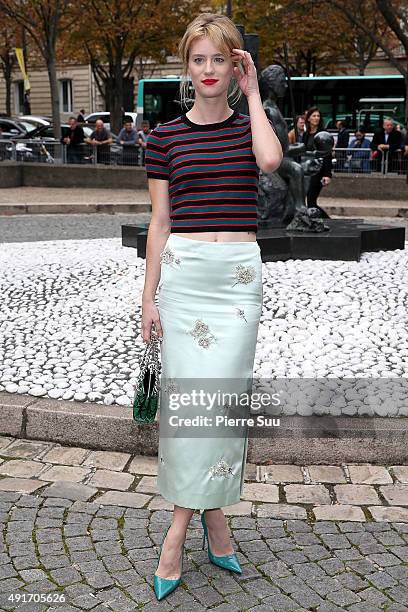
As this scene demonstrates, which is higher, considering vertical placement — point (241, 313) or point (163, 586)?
point (241, 313)

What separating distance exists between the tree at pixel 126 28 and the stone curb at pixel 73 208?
16.3 m

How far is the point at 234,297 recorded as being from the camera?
3234mm

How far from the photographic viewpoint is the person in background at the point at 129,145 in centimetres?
2159

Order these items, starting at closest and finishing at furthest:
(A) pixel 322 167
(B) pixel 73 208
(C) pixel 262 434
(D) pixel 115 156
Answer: (C) pixel 262 434 → (A) pixel 322 167 → (B) pixel 73 208 → (D) pixel 115 156

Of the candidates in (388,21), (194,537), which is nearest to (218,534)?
(194,537)

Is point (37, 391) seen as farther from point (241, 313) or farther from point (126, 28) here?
point (126, 28)

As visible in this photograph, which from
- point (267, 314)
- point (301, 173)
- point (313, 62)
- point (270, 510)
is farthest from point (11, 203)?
point (313, 62)

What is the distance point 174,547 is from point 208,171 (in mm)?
1401

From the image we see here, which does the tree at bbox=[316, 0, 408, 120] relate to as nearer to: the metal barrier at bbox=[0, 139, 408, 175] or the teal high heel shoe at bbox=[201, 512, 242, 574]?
the metal barrier at bbox=[0, 139, 408, 175]

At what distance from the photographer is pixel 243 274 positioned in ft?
10.6

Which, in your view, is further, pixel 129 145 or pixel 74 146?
pixel 74 146

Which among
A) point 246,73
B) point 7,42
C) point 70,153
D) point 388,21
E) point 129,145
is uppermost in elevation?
point 7,42

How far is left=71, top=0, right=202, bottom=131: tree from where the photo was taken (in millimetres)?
32531

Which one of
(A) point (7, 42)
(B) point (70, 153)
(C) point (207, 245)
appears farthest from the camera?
(A) point (7, 42)
